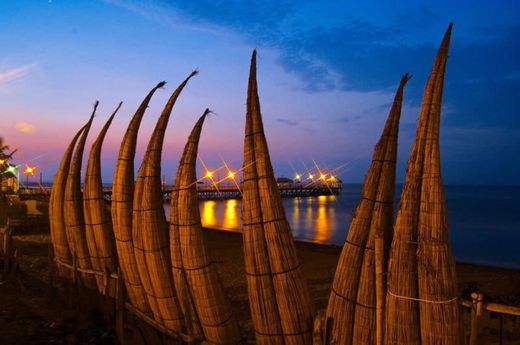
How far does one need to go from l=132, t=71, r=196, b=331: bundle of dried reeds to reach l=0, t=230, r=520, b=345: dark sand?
129 centimetres

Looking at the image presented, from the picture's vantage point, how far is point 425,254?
3.73 metres

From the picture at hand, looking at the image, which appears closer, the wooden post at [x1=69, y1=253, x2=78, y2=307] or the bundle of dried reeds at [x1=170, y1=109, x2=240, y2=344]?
the bundle of dried reeds at [x1=170, y1=109, x2=240, y2=344]

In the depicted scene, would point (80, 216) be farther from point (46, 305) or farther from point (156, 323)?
point (156, 323)

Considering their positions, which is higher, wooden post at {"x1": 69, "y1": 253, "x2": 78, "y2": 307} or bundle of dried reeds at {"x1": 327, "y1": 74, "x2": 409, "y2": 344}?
bundle of dried reeds at {"x1": 327, "y1": 74, "x2": 409, "y2": 344}

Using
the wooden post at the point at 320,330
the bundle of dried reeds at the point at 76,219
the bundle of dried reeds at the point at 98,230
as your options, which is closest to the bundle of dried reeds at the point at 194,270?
the wooden post at the point at 320,330

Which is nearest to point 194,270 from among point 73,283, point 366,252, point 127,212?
point 127,212

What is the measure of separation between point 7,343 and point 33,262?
295 inches

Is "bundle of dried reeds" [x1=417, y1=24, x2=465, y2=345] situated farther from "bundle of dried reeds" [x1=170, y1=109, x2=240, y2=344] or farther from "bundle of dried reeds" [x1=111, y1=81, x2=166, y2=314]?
"bundle of dried reeds" [x1=111, y1=81, x2=166, y2=314]

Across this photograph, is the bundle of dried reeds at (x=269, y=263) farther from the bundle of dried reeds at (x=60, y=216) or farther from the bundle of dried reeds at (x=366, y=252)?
the bundle of dried reeds at (x=60, y=216)

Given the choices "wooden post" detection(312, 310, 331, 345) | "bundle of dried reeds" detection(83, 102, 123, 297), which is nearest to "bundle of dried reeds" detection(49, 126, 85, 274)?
"bundle of dried reeds" detection(83, 102, 123, 297)

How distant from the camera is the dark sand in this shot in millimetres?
7336

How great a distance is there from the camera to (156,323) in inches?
246

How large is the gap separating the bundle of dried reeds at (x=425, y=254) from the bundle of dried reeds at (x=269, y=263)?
1116mm

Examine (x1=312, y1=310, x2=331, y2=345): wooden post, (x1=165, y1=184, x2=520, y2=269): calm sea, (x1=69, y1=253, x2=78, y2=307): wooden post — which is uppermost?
(x1=312, y1=310, x2=331, y2=345): wooden post
